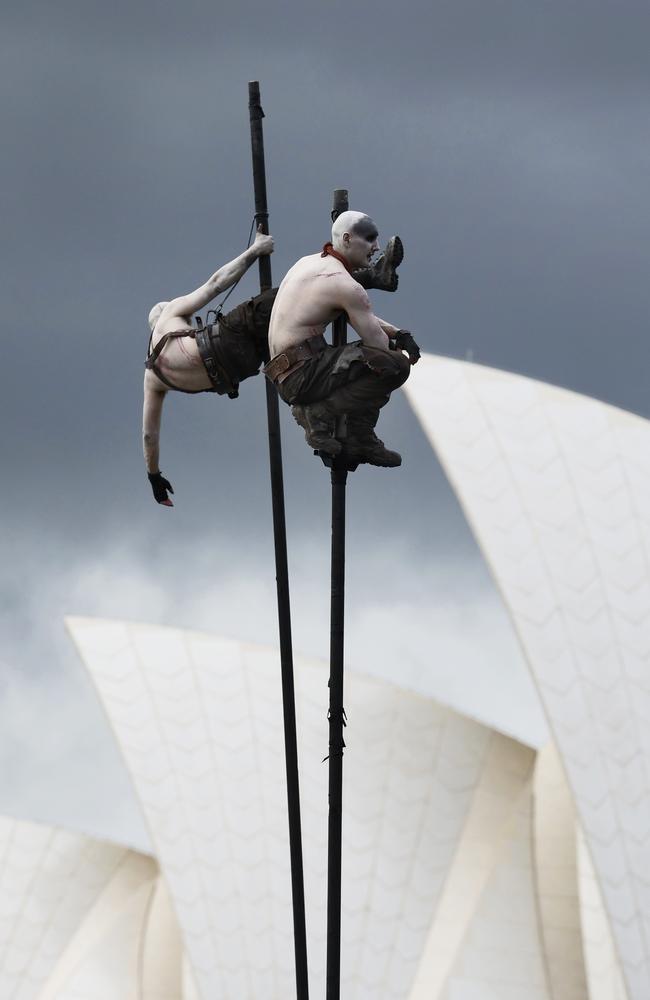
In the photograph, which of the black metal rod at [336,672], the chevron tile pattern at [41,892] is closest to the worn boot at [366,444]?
the black metal rod at [336,672]

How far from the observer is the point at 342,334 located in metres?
7.56

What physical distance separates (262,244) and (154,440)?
1.10 m

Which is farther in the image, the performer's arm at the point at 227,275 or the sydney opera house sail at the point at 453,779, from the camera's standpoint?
the sydney opera house sail at the point at 453,779

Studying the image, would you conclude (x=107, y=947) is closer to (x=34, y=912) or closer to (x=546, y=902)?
(x=34, y=912)

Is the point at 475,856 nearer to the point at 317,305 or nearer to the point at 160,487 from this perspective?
the point at 160,487

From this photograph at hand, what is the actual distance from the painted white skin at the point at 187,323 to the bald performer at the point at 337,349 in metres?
0.27

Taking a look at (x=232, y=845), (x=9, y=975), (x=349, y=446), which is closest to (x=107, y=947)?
(x=9, y=975)

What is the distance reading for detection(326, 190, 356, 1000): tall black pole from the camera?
756cm

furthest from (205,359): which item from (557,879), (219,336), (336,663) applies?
(557,879)

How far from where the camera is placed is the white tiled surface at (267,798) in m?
21.5

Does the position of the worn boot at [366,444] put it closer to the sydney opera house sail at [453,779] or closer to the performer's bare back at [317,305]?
the performer's bare back at [317,305]

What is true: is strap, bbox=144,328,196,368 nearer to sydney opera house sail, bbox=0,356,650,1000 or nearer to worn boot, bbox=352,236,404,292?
worn boot, bbox=352,236,404,292

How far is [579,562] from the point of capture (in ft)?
66.5

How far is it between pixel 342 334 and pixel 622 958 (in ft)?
41.4
